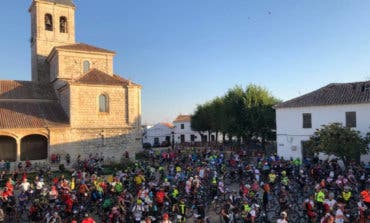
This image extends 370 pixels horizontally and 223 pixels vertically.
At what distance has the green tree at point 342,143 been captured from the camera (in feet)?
68.2

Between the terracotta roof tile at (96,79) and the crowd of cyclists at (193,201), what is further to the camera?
the terracotta roof tile at (96,79)

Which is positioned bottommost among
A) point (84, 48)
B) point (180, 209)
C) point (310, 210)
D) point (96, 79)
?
point (180, 209)

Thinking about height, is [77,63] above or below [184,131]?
above

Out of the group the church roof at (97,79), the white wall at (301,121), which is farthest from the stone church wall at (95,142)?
the white wall at (301,121)

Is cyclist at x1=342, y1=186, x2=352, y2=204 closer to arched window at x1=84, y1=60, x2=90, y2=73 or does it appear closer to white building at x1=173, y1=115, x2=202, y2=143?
arched window at x1=84, y1=60, x2=90, y2=73

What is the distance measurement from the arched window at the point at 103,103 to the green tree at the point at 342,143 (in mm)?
18926

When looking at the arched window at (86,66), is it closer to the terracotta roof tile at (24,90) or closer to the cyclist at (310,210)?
the terracotta roof tile at (24,90)

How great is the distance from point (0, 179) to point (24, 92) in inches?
469

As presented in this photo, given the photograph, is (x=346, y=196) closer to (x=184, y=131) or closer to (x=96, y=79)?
(x=96, y=79)

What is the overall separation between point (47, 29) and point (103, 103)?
41.1ft

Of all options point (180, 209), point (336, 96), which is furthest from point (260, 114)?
point (180, 209)

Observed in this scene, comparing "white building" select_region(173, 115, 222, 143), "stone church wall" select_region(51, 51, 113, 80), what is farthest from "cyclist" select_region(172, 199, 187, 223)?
"white building" select_region(173, 115, 222, 143)

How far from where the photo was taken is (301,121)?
27.3 meters

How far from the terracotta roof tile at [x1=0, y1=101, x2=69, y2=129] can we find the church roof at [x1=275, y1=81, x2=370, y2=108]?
20244 millimetres
